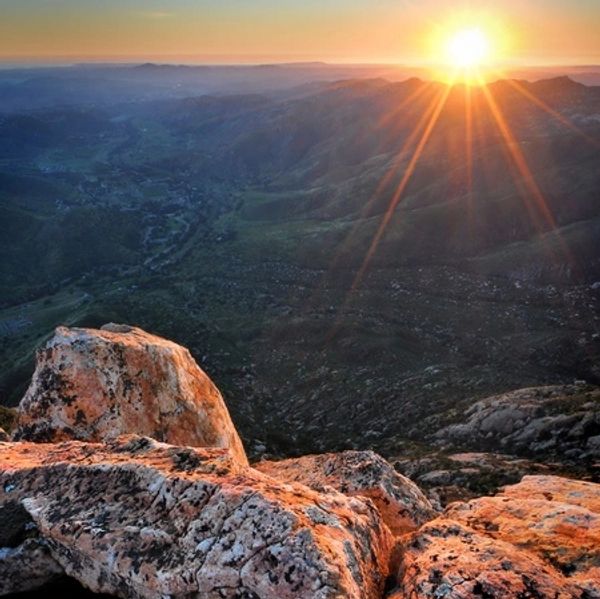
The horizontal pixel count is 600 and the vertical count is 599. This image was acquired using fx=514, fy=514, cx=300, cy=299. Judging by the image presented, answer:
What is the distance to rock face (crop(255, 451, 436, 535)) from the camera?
19.4 metres

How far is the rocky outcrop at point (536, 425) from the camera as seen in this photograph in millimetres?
39500

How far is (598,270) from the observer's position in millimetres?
105812

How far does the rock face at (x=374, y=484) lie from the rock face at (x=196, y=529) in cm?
518

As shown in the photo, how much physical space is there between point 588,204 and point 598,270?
116ft

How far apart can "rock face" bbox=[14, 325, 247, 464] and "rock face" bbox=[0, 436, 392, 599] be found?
857 cm

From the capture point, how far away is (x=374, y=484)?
20.1 m

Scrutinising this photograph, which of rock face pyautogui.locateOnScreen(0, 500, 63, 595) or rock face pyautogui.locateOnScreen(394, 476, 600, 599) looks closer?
rock face pyautogui.locateOnScreen(394, 476, 600, 599)

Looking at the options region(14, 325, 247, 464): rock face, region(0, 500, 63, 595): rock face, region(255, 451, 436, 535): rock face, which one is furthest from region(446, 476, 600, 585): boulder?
region(14, 325, 247, 464): rock face

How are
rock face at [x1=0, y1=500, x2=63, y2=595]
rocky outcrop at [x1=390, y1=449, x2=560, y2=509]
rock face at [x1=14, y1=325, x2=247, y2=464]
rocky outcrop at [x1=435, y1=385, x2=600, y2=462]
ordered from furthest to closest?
rocky outcrop at [x1=435, y1=385, x2=600, y2=462] < rocky outcrop at [x1=390, y1=449, x2=560, y2=509] < rock face at [x1=14, y1=325, x2=247, y2=464] < rock face at [x1=0, y1=500, x2=63, y2=595]

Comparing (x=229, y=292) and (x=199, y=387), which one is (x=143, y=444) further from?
(x=229, y=292)

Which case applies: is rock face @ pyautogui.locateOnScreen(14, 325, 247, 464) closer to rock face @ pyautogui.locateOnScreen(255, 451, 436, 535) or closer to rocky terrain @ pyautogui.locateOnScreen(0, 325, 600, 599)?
rock face @ pyautogui.locateOnScreen(255, 451, 436, 535)

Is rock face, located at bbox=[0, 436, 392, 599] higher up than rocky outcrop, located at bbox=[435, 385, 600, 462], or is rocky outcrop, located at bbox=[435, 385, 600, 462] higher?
rock face, located at bbox=[0, 436, 392, 599]

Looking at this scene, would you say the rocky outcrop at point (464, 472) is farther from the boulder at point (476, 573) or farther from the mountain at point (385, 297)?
the boulder at point (476, 573)

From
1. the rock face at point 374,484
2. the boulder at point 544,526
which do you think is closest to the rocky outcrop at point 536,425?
the boulder at point 544,526
